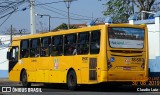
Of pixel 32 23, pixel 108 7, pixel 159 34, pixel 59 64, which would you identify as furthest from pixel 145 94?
pixel 108 7

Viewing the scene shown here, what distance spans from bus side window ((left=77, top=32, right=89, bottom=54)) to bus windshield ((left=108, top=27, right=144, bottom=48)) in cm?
135

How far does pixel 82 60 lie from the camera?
22547 mm

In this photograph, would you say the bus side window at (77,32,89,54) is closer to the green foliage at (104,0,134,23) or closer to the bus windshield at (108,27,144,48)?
the bus windshield at (108,27,144,48)

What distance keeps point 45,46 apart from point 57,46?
138cm

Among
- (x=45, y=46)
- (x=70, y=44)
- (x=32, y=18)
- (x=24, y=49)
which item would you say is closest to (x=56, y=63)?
(x=45, y=46)

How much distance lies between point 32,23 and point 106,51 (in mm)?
16418

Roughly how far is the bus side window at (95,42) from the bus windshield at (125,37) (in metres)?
0.60

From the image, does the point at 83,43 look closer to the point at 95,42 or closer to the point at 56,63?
the point at 95,42

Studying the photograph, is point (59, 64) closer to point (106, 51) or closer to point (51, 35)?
point (51, 35)

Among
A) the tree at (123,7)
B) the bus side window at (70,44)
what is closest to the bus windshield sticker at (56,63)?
the bus side window at (70,44)

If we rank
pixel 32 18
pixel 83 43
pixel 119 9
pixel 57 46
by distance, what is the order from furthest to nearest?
1. pixel 119 9
2. pixel 32 18
3. pixel 57 46
4. pixel 83 43

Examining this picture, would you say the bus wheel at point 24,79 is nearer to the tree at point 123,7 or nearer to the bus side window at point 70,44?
the bus side window at point 70,44

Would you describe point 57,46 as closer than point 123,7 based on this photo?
Yes

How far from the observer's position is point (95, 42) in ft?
71.4
